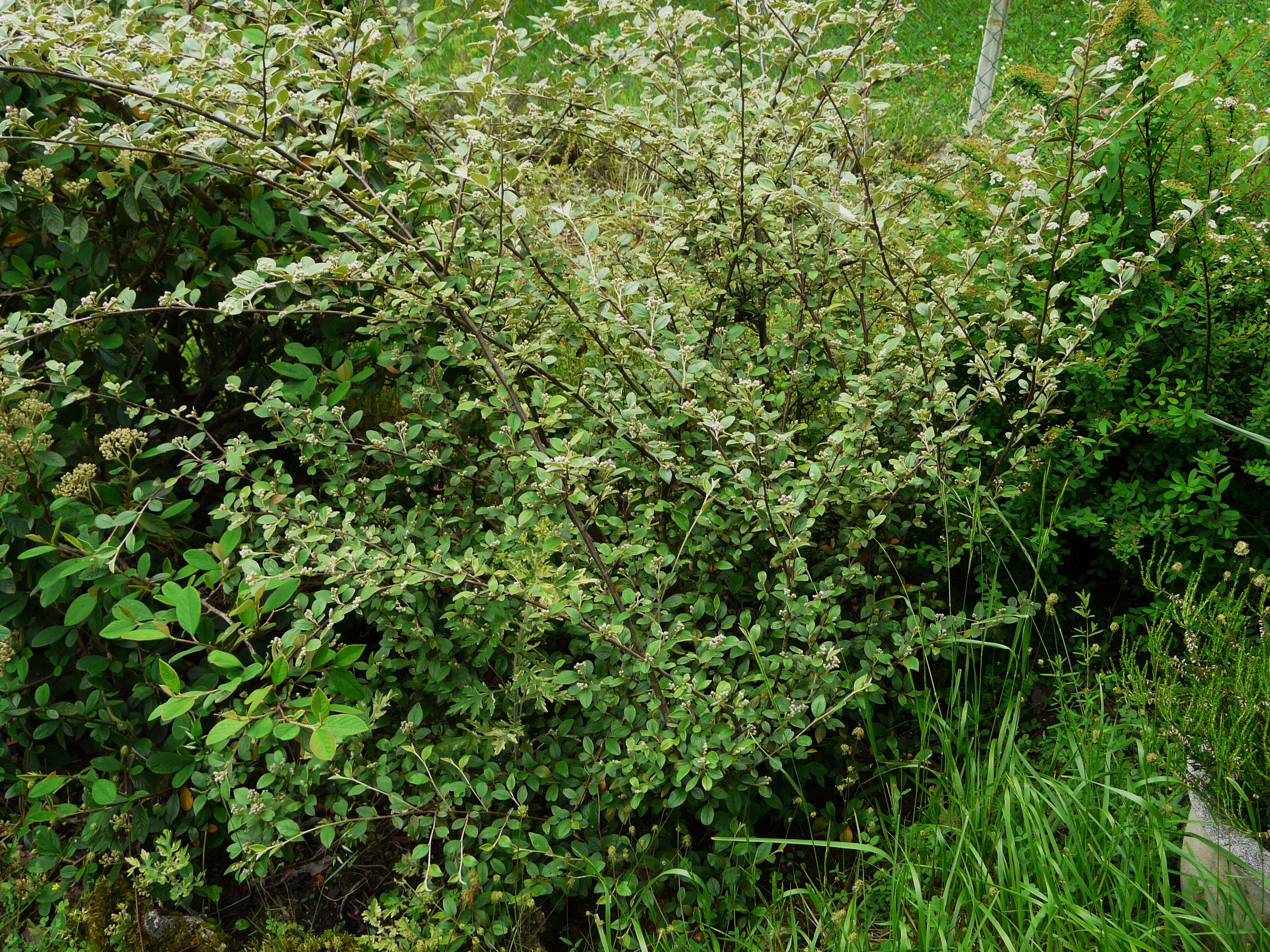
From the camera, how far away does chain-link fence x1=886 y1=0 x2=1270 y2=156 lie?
582cm

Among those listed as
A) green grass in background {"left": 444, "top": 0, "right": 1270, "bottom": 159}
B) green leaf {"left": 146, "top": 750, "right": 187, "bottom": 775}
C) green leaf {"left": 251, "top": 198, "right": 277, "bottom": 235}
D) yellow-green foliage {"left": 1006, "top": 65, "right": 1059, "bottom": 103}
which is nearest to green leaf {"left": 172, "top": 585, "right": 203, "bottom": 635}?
green leaf {"left": 146, "top": 750, "right": 187, "bottom": 775}

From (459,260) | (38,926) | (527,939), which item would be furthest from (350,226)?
(38,926)

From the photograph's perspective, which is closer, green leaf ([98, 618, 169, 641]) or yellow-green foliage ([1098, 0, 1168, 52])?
green leaf ([98, 618, 169, 641])

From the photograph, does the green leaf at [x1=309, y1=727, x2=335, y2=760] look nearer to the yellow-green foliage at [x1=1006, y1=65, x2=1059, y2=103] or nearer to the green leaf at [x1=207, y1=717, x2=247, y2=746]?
the green leaf at [x1=207, y1=717, x2=247, y2=746]

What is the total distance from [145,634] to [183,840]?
99cm

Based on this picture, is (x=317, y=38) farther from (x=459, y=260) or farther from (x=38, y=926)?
(x=38, y=926)

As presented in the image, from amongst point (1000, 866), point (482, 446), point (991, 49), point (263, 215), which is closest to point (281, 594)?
point (482, 446)

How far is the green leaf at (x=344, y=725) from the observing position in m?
1.69

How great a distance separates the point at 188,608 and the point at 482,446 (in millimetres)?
897

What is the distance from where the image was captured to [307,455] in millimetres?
2285

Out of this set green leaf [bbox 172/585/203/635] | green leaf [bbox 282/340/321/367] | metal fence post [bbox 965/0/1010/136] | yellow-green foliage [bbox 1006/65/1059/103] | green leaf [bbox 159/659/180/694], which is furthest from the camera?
metal fence post [bbox 965/0/1010/136]

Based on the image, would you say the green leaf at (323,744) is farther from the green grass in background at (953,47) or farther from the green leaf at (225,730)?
the green grass in background at (953,47)

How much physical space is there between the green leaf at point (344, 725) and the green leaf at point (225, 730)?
153 millimetres

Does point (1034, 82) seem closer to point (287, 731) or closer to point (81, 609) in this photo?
point (287, 731)
